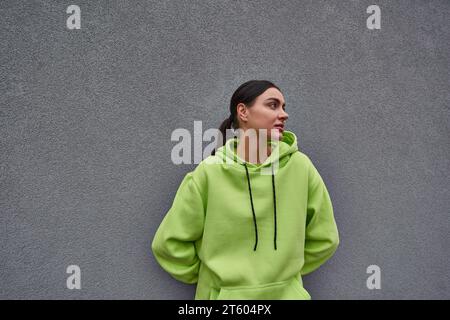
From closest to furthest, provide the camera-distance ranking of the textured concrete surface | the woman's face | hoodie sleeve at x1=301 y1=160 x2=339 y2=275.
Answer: the woman's face → hoodie sleeve at x1=301 y1=160 x2=339 y2=275 → the textured concrete surface

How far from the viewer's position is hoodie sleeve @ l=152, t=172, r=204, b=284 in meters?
1.31

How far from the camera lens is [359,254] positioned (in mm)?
1781

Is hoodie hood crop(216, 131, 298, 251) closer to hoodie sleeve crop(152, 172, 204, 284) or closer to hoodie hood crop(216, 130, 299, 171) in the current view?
hoodie hood crop(216, 130, 299, 171)

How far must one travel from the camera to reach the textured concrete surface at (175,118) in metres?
1.59

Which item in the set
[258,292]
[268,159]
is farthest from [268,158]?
[258,292]

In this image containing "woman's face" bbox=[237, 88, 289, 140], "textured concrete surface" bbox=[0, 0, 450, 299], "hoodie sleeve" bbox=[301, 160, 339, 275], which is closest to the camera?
"woman's face" bbox=[237, 88, 289, 140]

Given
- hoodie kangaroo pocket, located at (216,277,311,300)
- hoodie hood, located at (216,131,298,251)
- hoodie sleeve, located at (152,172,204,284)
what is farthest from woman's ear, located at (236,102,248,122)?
hoodie kangaroo pocket, located at (216,277,311,300)

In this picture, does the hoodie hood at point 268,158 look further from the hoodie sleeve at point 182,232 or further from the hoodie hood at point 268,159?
the hoodie sleeve at point 182,232

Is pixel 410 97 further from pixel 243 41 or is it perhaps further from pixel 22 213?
pixel 22 213

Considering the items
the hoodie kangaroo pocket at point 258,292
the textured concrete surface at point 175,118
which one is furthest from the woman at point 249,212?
the textured concrete surface at point 175,118

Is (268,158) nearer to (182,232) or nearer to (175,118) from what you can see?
(182,232)

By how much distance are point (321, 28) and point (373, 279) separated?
1313 millimetres

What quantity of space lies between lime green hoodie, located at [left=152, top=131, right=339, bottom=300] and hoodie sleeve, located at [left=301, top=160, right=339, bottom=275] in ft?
0.18

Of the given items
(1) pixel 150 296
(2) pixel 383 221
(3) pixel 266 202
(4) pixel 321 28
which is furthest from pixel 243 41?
(1) pixel 150 296
